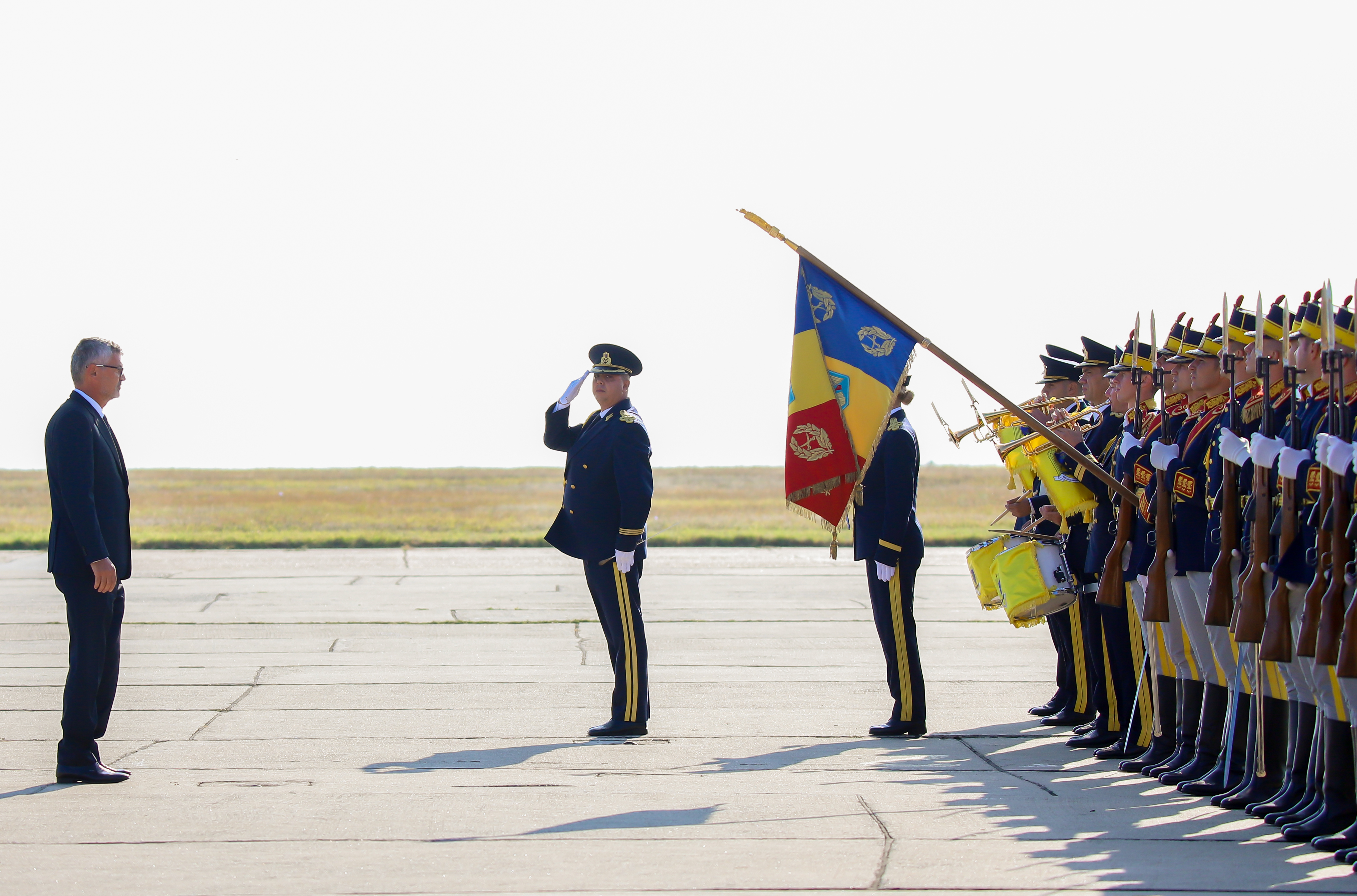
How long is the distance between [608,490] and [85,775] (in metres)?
2.82

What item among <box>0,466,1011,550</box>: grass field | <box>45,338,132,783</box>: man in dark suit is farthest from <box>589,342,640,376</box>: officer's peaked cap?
<box>0,466,1011,550</box>: grass field

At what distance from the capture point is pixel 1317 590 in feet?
15.3

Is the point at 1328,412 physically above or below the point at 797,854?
above

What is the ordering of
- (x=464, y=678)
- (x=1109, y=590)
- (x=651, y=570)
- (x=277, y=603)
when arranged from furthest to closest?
(x=651, y=570) < (x=277, y=603) < (x=464, y=678) < (x=1109, y=590)

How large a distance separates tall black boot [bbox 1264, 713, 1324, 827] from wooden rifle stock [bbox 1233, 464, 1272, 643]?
379 millimetres

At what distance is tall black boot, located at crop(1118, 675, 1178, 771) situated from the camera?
242 inches

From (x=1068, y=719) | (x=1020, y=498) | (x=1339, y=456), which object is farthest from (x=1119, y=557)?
(x=1339, y=456)

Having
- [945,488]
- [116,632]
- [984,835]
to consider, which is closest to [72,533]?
[116,632]

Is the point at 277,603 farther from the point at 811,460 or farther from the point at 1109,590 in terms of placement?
the point at 1109,590

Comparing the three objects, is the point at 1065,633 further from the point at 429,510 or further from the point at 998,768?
the point at 429,510

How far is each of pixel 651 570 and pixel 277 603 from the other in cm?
523

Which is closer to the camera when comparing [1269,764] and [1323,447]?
[1323,447]

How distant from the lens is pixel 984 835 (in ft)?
16.0

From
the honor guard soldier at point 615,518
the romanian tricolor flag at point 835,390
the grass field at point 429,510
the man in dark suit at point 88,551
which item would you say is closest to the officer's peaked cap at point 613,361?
the honor guard soldier at point 615,518
